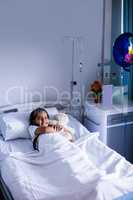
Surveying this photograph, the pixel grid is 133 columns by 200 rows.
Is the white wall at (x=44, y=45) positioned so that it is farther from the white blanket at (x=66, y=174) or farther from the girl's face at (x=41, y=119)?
the white blanket at (x=66, y=174)

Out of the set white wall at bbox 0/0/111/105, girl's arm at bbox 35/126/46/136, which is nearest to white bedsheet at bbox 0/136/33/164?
girl's arm at bbox 35/126/46/136

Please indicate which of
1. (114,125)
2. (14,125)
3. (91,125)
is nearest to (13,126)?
(14,125)

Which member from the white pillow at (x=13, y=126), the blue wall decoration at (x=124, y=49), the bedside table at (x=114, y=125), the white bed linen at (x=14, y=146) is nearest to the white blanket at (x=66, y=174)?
the white bed linen at (x=14, y=146)

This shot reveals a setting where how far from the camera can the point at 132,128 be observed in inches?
118

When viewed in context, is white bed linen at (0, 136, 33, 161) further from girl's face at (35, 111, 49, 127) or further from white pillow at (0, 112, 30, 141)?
girl's face at (35, 111, 49, 127)

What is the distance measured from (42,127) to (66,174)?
2.48 feet

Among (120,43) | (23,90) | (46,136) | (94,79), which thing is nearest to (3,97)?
(23,90)

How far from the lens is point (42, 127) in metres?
2.51

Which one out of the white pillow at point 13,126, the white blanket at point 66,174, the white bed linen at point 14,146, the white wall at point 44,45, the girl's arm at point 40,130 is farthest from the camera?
the white wall at point 44,45

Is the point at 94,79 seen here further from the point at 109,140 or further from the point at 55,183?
the point at 55,183

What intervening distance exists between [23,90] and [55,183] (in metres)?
1.40

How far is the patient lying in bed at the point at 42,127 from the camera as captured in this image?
2.42m

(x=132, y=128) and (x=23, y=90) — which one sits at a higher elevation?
(x=23, y=90)

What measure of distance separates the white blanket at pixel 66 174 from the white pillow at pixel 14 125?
16.1 inches
